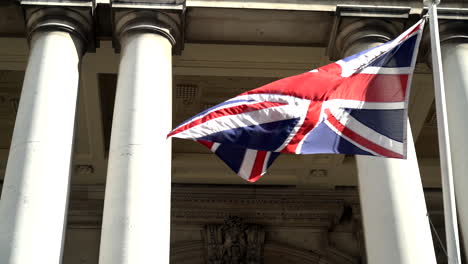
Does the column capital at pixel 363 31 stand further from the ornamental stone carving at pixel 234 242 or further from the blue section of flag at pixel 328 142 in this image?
the ornamental stone carving at pixel 234 242

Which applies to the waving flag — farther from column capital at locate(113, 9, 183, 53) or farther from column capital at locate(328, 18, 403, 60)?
column capital at locate(113, 9, 183, 53)

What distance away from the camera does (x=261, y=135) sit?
1045 centimetres

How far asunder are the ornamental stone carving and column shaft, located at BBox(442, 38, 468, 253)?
8.83 metres

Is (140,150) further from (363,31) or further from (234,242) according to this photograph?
(234,242)

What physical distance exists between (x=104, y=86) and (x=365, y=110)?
997 centimetres

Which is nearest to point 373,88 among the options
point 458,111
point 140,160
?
point 458,111

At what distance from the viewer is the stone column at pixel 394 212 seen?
11.9 m

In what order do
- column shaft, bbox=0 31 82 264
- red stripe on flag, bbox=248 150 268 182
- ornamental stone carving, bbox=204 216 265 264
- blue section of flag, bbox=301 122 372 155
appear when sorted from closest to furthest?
blue section of flag, bbox=301 122 372 155 → red stripe on flag, bbox=248 150 268 182 → column shaft, bbox=0 31 82 264 → ornamental stone carving, bbox=204 216 265 264

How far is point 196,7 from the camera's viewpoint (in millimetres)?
14797

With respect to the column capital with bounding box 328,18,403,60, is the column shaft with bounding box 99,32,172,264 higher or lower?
lower

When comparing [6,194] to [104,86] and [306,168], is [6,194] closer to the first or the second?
[104,86]

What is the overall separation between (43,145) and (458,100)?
8.06 metres

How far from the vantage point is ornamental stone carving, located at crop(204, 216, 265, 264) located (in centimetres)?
2083

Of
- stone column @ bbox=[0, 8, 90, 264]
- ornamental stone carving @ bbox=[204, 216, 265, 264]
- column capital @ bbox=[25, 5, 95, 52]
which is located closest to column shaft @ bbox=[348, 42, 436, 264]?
stone column @ bbox=[0, 8, 90, 264]
